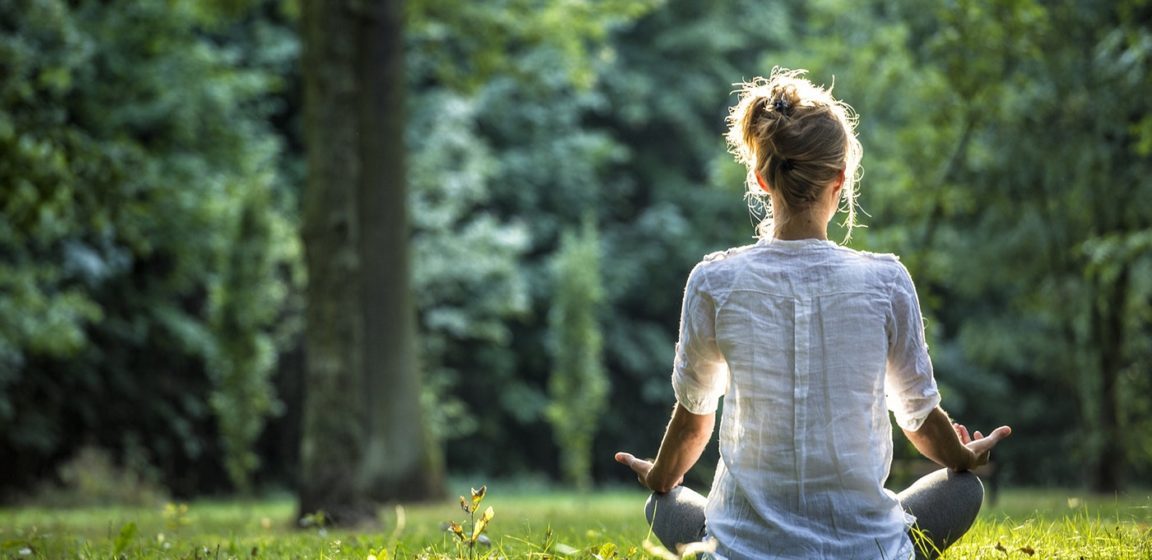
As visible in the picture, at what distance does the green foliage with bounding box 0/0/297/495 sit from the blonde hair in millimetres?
12531

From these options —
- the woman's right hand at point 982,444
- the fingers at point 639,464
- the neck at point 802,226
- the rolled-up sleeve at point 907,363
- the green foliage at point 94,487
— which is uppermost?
the neck at point 802,226

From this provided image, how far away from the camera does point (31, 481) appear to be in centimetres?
2023

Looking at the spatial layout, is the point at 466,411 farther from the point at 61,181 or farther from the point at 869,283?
the point at 869,283

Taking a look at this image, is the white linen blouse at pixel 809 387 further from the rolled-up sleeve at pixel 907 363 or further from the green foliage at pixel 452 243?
the green foliage at pixel 452 243

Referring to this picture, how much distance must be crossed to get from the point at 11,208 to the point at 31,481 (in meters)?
11.7

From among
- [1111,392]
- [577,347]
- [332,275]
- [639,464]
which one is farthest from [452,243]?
[639,464]

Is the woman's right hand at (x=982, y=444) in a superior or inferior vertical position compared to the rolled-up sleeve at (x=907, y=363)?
inferior

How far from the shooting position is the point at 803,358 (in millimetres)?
3094

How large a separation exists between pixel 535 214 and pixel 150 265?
9377mm

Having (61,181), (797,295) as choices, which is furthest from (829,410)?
(61,181)

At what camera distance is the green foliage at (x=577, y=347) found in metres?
24.9

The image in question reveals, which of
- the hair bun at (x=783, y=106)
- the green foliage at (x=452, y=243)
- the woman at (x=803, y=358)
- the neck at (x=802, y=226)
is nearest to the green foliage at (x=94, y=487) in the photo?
the green foliage at (x=452, y=243)

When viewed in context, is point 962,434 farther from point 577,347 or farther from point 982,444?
point 577,347

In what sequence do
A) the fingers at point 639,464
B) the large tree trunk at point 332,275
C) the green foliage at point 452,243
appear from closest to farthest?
the fingers at point 639,464 < the large tree trunk at point 332,275 < the green foliage at point 452,243
